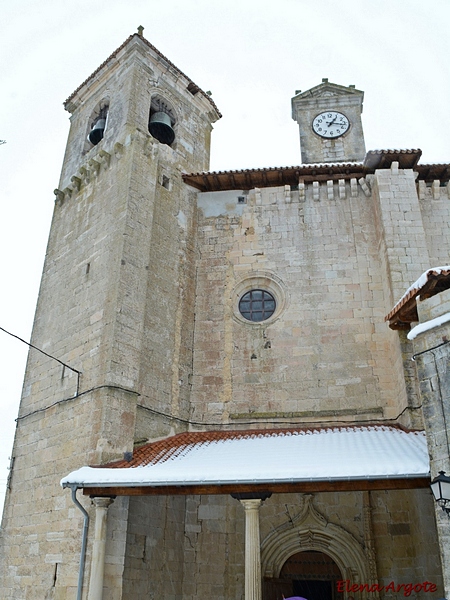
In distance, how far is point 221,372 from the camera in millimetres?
10648

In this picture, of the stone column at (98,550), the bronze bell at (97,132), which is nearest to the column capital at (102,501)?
the stone column at (98,550)

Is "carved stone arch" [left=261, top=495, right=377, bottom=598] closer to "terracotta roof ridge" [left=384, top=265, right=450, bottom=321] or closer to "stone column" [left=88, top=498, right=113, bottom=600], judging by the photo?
"stone column" [left=88, top=498, right=113, bottom=600]

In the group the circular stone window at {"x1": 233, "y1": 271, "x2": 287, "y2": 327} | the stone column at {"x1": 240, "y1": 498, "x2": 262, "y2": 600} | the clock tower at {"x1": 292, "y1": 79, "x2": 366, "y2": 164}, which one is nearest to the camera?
the stone column at {"x1": 240, "y1": 498, "x2": 262, "y2": 600}

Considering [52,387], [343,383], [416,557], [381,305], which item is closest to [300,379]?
[343,383]

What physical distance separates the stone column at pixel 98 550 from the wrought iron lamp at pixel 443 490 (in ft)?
14.5

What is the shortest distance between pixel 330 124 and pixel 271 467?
1150cm

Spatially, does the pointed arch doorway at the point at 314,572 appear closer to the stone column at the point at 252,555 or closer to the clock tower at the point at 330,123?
the stone column at the point at 252,555

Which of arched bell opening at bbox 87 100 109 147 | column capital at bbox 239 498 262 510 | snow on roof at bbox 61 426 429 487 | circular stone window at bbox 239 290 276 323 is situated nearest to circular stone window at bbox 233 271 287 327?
circular stone window at bbox 239 290 276 323

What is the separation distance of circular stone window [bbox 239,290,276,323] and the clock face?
6.19 meters

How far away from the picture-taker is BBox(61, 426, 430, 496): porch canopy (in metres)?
6.46

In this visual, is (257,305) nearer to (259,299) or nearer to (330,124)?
(259,299)

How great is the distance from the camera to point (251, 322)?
11039mm

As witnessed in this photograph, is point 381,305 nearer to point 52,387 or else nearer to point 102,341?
point 102,341

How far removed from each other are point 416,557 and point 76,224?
30.5 feet
